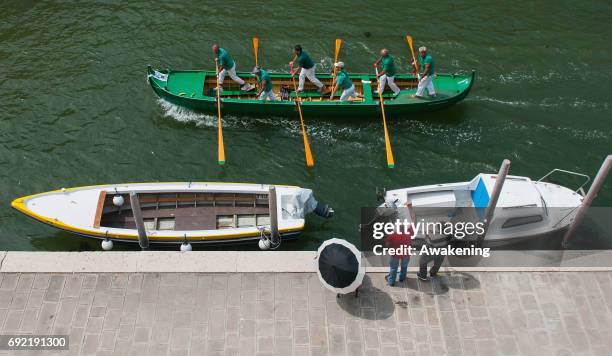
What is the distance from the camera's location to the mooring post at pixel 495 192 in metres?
12.7

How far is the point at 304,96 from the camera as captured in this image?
1931 centimetres

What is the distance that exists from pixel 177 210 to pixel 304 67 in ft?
21.5

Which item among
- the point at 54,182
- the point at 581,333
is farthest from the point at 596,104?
the point at 54,182

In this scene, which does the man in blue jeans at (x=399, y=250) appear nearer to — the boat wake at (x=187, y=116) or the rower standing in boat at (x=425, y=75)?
the rower standing in boat at (x=425, y=75)

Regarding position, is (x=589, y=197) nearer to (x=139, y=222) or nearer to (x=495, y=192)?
(x=495, y=192)

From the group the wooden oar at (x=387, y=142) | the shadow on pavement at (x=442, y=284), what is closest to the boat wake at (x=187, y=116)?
the wooden oar at (x=387, y=142)

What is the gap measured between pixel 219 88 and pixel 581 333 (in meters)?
12.8

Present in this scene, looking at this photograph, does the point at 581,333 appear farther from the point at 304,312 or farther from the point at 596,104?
the point at 596,104

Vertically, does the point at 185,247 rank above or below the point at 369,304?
below

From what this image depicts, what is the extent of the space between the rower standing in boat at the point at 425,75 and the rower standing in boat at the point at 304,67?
3237mm

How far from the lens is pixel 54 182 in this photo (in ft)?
55.8

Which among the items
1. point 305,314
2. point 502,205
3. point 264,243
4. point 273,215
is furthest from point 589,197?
point 264,243

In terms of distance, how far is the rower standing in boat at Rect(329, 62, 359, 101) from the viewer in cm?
1827

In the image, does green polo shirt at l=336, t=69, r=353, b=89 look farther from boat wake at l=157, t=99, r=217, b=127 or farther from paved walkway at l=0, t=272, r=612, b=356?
paved walkway at l=0, t=272, r=612, b=356
